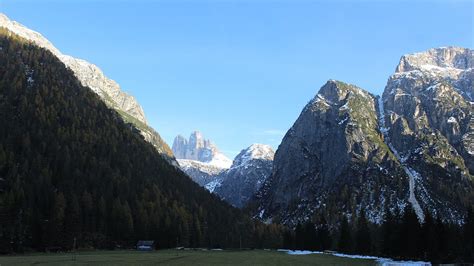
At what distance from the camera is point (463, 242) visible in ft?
401

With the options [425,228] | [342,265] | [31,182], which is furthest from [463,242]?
[31,182]

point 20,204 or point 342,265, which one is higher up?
point 20,204

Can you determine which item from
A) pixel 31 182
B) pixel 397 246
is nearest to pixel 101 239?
pixel 31 182

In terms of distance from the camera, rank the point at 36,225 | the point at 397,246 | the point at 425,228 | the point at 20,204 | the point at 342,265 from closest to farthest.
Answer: the point at 342,265 → the point at 425,228 → the point at 397,246 → the point at 36,225 → the point at 20,204

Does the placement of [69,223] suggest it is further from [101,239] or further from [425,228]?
[425,228]

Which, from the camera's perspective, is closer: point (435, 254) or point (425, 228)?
point (435, 254)

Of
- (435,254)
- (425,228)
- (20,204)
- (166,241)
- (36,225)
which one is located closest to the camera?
(435,254)

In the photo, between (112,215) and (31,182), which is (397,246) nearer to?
(112,215)

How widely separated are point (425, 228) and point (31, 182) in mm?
155375

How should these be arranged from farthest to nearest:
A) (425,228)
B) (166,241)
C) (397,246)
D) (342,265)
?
(166,241), (397,246), (425,228), (342,265)

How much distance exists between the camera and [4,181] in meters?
192

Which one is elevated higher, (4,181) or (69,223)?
(4,181)

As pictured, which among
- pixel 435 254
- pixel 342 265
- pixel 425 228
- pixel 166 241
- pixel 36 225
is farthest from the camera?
pixel 166 241

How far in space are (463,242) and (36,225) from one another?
12904 centimetres
